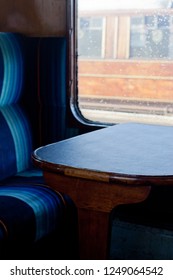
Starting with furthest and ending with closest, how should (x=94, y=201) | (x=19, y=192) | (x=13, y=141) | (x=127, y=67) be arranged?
(x=127, y=67) < (x=13, y=141) < (x=19, y=192) < (x=94, y=201)

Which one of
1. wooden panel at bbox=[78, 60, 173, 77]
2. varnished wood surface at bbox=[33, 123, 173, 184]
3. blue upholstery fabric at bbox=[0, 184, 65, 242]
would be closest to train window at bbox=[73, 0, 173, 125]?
wooden panel at bbox=[78, 60, 173, 77]

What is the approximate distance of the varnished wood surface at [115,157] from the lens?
1.56 m

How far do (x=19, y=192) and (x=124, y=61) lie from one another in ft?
3.62

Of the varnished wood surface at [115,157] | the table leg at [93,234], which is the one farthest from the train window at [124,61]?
the table leg at [93,234]

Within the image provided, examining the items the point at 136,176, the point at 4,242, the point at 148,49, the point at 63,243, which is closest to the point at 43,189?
the point at 63,243

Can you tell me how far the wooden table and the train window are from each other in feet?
2.51

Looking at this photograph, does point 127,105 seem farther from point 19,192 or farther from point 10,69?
point 19,192

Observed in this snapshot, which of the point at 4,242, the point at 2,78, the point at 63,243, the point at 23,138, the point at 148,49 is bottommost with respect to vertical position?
the point at 63,243

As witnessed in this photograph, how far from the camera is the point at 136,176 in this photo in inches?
60.0

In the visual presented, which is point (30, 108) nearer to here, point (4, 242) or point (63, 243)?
point (63, 243)

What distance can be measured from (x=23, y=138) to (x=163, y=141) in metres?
0.98

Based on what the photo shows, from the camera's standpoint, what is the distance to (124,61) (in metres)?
2.79

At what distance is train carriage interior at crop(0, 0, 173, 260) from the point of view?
2518 millimetres

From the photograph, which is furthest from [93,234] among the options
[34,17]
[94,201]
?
[34,17]
